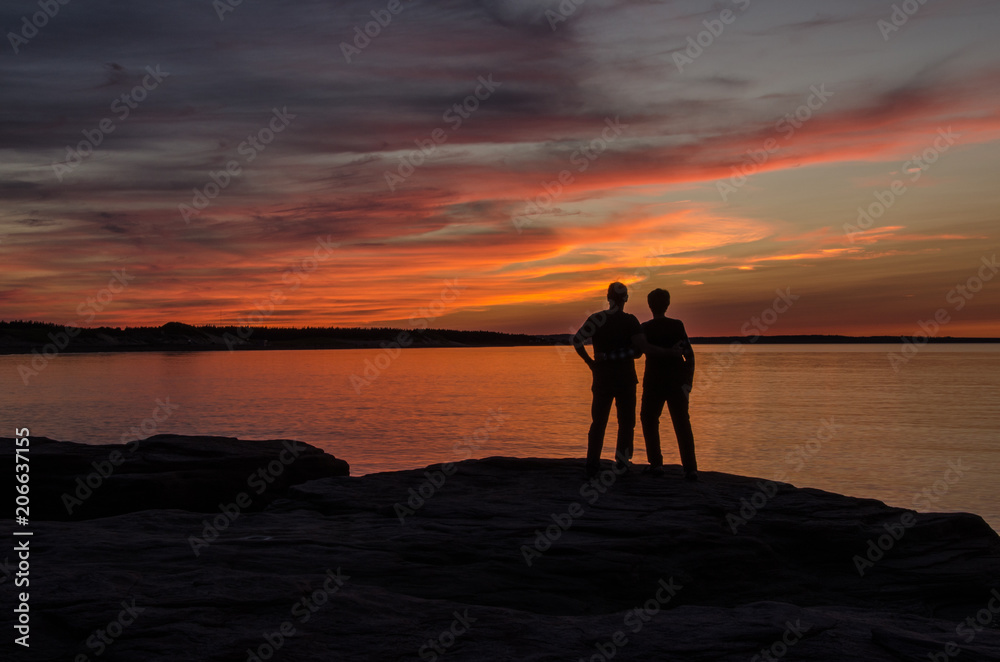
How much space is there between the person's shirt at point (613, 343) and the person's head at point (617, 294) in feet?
0.43

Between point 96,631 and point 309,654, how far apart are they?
1.65m

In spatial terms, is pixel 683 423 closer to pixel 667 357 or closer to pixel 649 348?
pixel 667 357

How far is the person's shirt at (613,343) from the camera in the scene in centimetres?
1170

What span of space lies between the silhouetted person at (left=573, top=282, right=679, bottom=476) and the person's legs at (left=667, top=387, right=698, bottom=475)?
634mm

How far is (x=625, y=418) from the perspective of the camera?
11.8 meters

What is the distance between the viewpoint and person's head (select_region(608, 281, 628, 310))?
11.6 meters

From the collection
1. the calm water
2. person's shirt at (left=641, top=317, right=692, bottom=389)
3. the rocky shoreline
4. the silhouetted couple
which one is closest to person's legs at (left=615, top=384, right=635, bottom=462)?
the silhouetted couple

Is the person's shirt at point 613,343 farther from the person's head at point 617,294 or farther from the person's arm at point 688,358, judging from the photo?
the person's arm at point 688,358

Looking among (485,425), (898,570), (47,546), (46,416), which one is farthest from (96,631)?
(46,416)

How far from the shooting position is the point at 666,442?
112 feet

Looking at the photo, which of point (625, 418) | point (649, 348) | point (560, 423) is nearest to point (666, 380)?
point (649, 348)

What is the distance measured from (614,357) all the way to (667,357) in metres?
0.86

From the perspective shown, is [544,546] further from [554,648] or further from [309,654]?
[309,654]

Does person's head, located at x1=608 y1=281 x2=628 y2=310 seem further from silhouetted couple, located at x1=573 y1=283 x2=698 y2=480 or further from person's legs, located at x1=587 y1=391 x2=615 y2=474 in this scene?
person's legs, located at x1=587 y1=391 x2=615 y2=474
